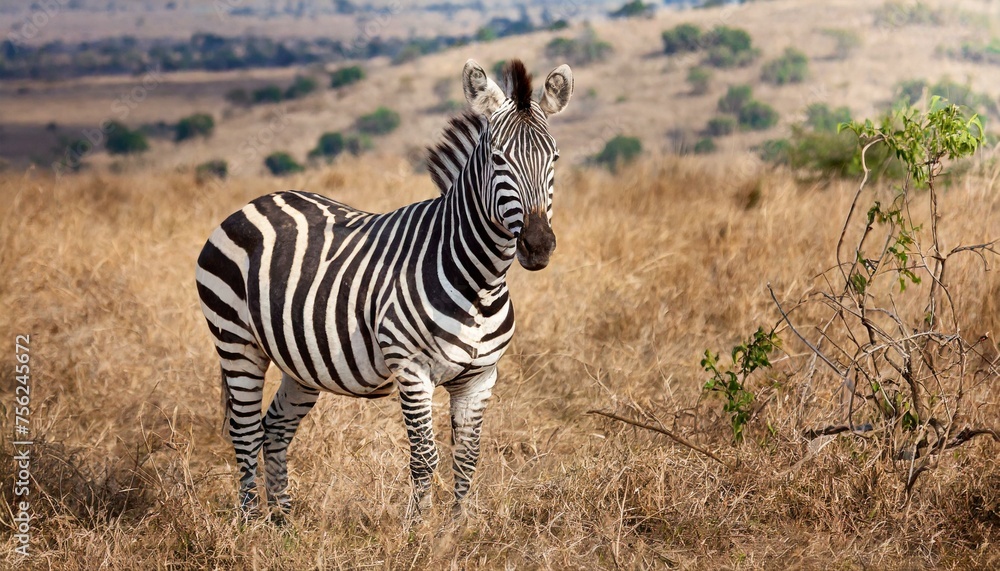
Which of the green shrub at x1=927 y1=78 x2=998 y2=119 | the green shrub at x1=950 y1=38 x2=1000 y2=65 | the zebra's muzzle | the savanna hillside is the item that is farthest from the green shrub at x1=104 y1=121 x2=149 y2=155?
the zebra's muzzle

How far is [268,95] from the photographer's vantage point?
160 ft

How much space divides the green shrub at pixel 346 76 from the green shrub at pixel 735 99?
20.8 metres

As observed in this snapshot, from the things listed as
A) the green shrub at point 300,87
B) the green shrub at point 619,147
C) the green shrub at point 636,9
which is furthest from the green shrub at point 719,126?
the green shrub at point 300,87

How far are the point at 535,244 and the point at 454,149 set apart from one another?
98cm

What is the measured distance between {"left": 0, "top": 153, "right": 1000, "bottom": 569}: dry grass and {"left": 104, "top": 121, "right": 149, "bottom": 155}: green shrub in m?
33.5

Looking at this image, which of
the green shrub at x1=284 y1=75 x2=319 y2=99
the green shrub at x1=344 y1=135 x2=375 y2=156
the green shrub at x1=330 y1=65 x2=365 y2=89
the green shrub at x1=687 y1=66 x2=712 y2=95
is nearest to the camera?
the green shrub at x1=344 y1=135 x2=375 y2=156

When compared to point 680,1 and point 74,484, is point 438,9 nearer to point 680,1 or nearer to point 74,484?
point 680,1

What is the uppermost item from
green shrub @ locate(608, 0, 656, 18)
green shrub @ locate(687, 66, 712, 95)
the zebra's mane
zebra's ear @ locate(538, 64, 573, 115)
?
zebra's ear @ locate(538, 64, 573, 115)

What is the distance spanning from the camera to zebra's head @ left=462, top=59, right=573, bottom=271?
134 inches

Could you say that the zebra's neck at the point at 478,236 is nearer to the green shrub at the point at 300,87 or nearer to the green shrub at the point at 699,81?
the green shrub at the point at 699,81

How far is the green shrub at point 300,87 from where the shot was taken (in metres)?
49.8

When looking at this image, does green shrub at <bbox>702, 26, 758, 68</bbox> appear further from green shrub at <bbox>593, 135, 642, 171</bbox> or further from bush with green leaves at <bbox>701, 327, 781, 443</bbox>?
bush with green leaves at <bbox>701, 327, 781, 443</bbox>

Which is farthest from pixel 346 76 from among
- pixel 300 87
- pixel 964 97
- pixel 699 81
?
pixel 964 97

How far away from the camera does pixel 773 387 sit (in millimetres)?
4441
